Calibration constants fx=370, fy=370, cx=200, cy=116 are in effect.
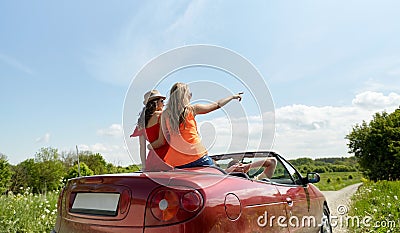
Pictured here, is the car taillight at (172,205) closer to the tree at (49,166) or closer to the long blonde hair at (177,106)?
the long blonde hair at (177,106)

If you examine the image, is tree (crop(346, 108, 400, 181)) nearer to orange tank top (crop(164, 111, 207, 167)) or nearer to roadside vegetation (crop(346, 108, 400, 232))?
roadside vegetation (crop(346, 108, 400, 232))

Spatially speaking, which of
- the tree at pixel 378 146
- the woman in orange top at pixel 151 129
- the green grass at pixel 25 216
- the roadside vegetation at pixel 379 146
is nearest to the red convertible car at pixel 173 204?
the woman in orange top at pixel 151 129

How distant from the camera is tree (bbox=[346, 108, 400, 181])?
29.4 metres

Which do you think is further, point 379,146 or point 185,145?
point 379,146

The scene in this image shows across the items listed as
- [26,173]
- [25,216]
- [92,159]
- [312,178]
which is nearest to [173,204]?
[312,178]

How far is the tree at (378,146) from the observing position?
2938cm

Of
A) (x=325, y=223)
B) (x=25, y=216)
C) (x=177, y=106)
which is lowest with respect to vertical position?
(x=325, y=223)

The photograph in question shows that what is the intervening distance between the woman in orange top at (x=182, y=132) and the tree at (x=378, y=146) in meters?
29.3

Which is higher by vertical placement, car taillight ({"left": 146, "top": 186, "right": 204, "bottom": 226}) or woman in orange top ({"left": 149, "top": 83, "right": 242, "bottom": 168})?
woman in orange top ({"left": 149, "top": 83, "right": 242, "bottom": 168})

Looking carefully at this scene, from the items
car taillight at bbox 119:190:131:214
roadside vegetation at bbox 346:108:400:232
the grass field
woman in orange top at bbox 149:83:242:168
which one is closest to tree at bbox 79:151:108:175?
the grass field

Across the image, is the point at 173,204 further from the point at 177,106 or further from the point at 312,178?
the point at 312,178

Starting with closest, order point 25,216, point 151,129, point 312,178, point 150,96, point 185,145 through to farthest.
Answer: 1. point 185,145
2. point 151,129
3. point 150,96
4. point 312,178
5. point 25,216

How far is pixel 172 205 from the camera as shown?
2328mm

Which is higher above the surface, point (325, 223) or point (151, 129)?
point (151, 129)
